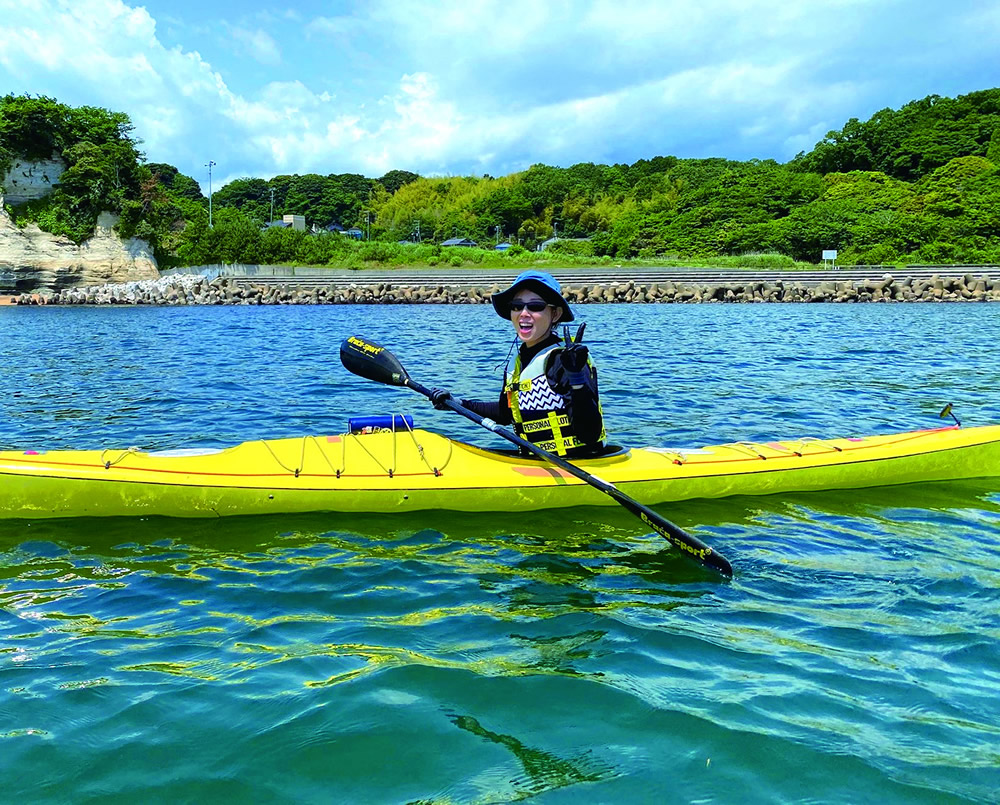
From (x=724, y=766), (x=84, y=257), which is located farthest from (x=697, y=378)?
(x=84, y=257)

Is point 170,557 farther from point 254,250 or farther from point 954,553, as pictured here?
point 254,250

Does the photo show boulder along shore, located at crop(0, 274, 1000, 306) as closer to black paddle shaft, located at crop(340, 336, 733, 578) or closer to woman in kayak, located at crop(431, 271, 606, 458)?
black paddle shaft, located at crop(340, 336, 733, 578)

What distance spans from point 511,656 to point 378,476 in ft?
5.92

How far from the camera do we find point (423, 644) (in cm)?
306

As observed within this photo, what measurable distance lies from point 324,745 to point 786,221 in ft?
147

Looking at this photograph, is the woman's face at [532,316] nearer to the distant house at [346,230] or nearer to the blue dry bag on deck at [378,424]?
the blue dry bag on deck at [378,424]

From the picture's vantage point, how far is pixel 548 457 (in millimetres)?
4414

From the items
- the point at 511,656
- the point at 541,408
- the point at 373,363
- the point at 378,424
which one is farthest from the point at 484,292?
the point at 511,656

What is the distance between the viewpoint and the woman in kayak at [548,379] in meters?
4.34

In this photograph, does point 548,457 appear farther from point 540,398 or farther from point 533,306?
point 533,306

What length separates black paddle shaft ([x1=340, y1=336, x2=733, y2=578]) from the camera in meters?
3.73

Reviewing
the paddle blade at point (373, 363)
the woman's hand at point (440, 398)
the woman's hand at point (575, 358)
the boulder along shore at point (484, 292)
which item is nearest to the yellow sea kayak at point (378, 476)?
the woman's hand at point (440, 398)

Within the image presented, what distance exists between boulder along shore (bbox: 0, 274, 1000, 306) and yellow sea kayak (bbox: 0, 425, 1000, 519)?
2590cm

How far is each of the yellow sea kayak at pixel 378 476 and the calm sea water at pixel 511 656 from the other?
110mm
